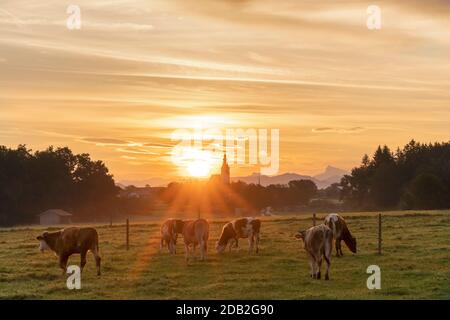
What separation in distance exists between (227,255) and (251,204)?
91.9 meters

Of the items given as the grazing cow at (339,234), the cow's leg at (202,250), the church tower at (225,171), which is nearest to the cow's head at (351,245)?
the grazing cow at (339,234)

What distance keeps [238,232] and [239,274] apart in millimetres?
8121

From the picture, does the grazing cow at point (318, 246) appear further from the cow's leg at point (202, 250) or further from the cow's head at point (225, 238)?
the cow's head at point (225, 238)

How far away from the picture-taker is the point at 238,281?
2222cm

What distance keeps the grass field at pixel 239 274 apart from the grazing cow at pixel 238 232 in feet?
2.21

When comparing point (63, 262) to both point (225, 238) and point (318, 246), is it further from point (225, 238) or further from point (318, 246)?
point (318, 246)

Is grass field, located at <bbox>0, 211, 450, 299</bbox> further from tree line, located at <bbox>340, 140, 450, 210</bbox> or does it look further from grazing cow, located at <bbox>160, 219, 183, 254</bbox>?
tree line, located at <bbox>340, 140, 450, 210</bbox>

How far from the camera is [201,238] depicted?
28.7m

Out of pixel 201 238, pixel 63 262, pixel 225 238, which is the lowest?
pixel 63 262

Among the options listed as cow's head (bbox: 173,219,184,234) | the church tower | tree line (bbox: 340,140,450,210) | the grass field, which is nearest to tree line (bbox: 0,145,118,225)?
Answer: the church tower

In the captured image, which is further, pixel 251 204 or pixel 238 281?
pixel 251 204

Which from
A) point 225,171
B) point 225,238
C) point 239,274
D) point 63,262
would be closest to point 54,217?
point 225,171
